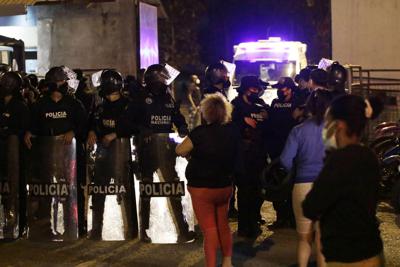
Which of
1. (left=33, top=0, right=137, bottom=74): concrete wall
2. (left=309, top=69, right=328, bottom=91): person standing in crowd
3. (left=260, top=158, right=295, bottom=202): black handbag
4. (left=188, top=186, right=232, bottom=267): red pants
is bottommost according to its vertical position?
(left=188, top=186, right=232, bottom=267): red pants

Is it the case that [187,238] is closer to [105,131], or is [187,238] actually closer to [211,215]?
[105,131]

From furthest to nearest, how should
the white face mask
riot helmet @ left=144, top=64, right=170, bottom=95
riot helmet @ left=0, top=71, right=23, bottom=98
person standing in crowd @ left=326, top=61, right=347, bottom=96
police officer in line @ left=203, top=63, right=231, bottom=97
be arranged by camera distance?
1. police officer in line @ left=203, top=63, right=231, bottom=97
2. riot helmet @ left=0, top=71, right=23, bottom=98
3. riot helmet @ left=144, top=64, right=170, bottom=95
4. person standing in crowd @ left=326, top=61, right=347, bottom=96
5. the white face mask

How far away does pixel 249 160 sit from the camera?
9023 mm

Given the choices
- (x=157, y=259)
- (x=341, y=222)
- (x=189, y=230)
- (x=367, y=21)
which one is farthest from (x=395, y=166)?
(x=367, y=21)

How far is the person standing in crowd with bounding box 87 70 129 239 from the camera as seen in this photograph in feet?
28.9

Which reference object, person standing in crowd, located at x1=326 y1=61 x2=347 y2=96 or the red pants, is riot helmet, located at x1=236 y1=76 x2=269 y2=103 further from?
the red pants

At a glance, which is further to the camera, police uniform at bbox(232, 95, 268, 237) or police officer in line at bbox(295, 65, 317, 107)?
police uniform at bbox(232, 95, 268, 237)

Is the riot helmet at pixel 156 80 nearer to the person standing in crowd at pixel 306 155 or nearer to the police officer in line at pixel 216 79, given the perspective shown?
the police officer in line at pixel 216 79

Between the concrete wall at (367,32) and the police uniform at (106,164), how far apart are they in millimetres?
16668

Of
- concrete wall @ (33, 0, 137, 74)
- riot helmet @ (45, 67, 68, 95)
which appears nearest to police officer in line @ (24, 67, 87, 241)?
riot helmet @ (45, 67, 68, 95)

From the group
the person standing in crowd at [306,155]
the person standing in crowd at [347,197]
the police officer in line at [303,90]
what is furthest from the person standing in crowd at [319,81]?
the person standing in crowd at [347,197]

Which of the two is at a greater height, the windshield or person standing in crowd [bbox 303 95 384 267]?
the windshield

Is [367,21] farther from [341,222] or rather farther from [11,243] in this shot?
[341,222]

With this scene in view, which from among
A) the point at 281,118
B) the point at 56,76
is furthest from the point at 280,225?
the point at 56,76
